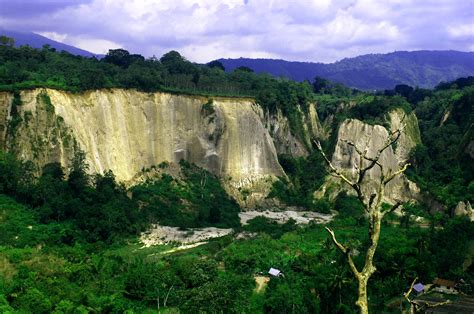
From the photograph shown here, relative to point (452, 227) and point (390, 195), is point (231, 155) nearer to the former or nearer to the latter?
point (390, 195)

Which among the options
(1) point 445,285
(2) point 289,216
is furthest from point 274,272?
(2) point 289,216

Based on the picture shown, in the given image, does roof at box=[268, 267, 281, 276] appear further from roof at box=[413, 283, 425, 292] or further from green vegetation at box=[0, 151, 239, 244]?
green vegetation at box=[0, 151, 239, 244]

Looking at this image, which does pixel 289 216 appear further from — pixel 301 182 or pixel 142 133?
pixel 142 133

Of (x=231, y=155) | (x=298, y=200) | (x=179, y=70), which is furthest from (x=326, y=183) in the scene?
(x=179, y=70)

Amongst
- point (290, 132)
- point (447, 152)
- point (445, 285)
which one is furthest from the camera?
point (290, 132)

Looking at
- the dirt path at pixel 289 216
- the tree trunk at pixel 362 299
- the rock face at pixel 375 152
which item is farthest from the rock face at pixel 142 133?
the tree trunk at pixel 362 299

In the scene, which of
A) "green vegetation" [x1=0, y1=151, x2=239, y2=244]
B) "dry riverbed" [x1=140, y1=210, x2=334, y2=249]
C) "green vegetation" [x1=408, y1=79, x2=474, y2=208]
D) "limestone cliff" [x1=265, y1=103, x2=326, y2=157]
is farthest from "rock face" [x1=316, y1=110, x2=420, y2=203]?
"green vegetation" [x1=0, y1=151, x2=239, y2=244]
